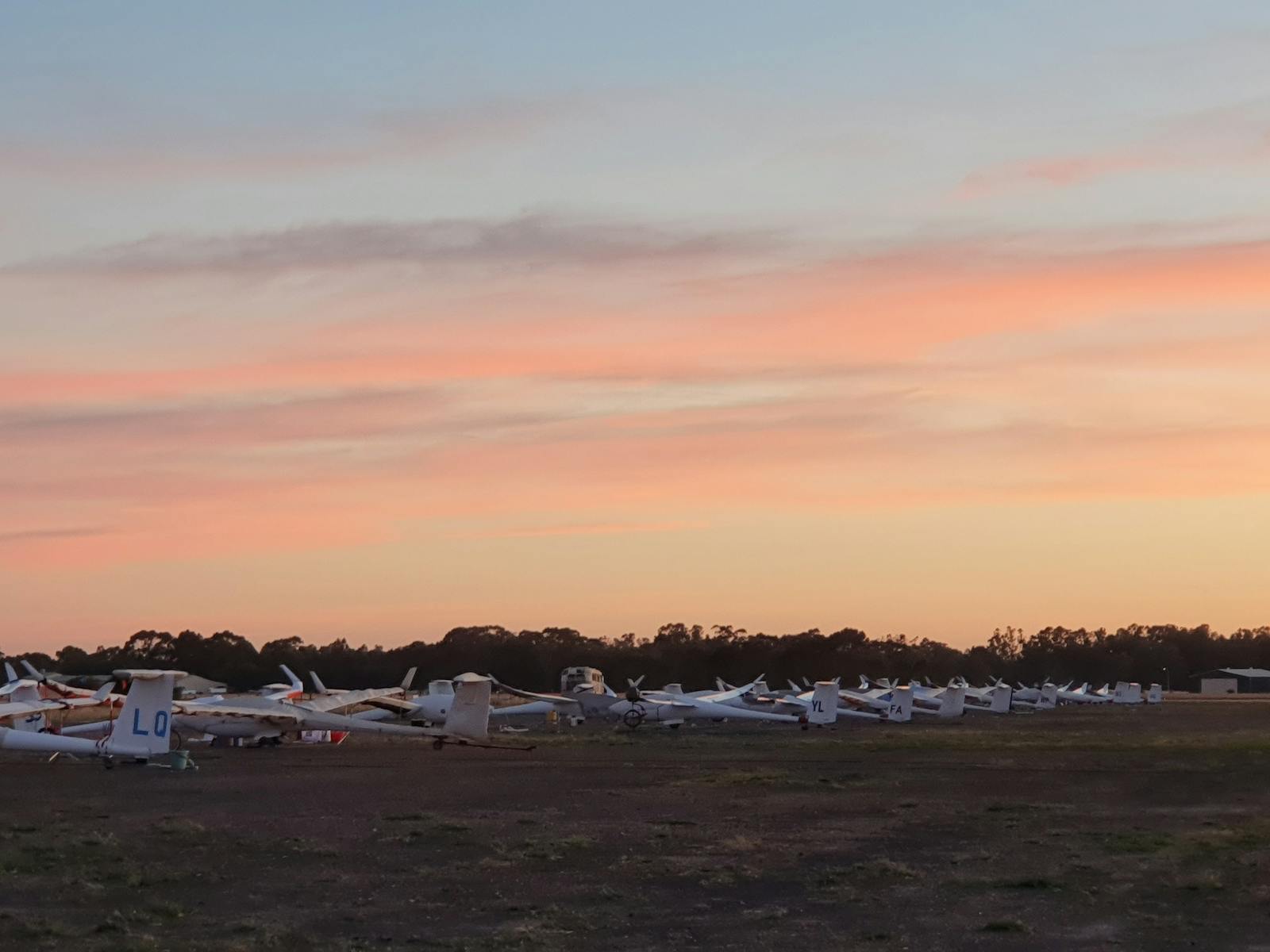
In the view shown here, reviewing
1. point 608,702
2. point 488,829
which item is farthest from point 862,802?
point 608,702

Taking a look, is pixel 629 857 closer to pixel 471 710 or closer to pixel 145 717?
pixel 145 717

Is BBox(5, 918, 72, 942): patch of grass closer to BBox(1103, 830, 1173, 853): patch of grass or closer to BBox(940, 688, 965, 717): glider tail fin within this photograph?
BBox(1103, 830, 1173, 853): patch of grass

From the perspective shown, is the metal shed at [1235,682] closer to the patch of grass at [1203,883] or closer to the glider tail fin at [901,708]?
the glider tail fin at [901,708]

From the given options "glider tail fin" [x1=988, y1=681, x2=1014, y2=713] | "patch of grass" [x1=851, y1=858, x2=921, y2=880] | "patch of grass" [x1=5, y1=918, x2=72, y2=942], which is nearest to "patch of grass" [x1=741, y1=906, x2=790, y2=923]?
"patch of grass" [x1=851, y1=858, x2=921, y2=880]

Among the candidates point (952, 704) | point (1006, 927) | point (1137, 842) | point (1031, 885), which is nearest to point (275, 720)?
point (1137, 842)

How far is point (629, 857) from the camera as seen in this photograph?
17.5 meters

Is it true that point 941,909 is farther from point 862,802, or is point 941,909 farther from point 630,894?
point 862,802

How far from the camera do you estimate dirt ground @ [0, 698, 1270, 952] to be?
12625mm

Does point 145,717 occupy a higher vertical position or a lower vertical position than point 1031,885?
higher

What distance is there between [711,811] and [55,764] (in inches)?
677

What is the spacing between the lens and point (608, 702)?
65.2m

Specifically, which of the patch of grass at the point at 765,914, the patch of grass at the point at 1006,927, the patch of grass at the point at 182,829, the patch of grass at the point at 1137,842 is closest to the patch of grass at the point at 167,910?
the patch of grass at the point at 765,914

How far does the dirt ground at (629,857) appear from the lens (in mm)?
12625

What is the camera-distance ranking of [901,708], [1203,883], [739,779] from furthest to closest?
[901,708]
[739,779]
[1203,883]
